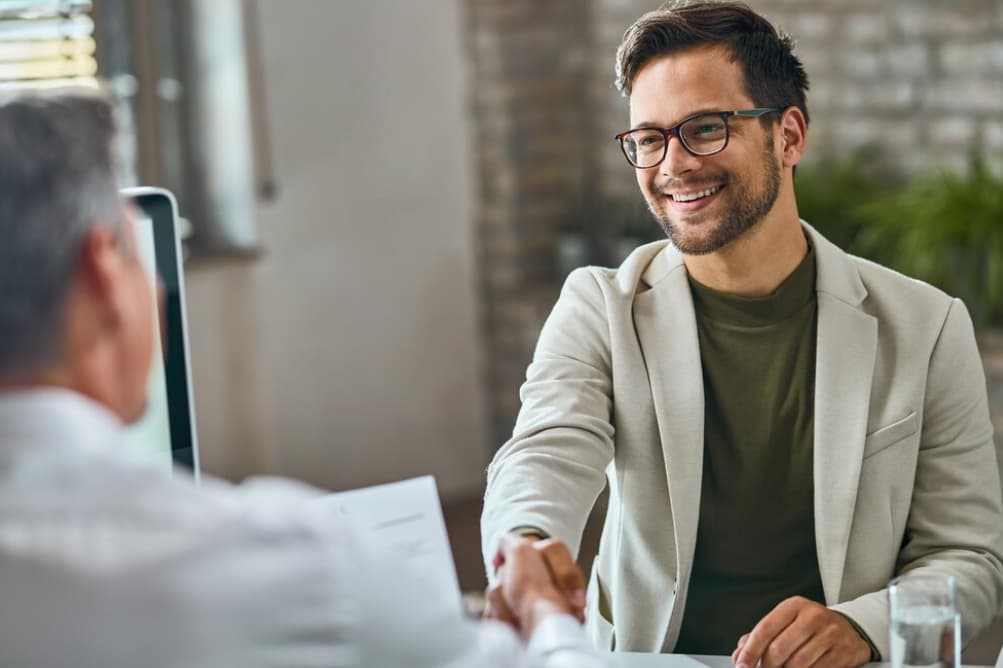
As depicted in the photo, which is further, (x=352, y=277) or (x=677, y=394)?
(x=352, y=277)

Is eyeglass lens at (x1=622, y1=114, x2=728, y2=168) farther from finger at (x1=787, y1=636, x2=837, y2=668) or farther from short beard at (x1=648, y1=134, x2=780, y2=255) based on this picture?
finger at (x1=787, y1=636, x2=837, y2=668)

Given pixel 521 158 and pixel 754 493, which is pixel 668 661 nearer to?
pixel 754 493

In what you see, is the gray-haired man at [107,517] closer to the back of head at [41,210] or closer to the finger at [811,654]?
the back of head at [41,210]

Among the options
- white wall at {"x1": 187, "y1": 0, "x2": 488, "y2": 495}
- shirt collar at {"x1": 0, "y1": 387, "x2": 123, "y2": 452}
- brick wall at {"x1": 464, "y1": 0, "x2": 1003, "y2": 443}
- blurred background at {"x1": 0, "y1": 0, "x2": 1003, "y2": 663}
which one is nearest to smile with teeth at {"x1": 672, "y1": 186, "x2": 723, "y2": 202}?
shirt collar at {"x1": 0, "y1": 387, "x2": 123, "y2": 452}

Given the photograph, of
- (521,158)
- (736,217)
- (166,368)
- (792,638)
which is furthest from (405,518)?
(521,158)

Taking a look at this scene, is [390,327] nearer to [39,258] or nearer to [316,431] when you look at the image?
[316,431]

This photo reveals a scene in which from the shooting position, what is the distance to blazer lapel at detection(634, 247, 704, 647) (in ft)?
5.68

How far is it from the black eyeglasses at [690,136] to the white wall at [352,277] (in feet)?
8.47

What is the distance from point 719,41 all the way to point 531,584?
31.5 inches

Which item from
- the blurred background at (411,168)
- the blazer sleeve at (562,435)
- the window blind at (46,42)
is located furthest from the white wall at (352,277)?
the blazer sleeve at (562,435)

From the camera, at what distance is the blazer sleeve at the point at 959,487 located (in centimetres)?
169

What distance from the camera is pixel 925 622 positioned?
1.26 m

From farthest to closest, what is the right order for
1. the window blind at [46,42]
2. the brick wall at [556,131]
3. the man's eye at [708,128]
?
the brick wall at [556,131] < the window blind at [46,42] < the man's eye at [708,128]

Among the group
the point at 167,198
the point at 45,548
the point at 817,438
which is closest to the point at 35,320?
the point at 45,548
